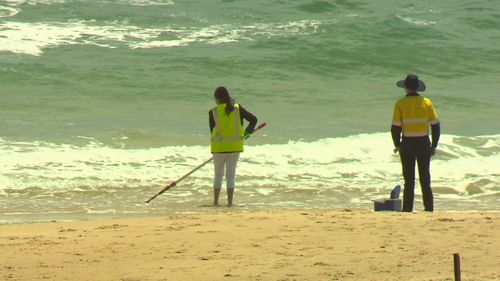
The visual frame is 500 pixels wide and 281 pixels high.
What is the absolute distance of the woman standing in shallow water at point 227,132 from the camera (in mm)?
12875

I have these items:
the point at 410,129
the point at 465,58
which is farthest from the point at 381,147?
the point at 465,58

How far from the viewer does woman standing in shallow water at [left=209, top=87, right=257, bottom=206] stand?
1288 centimetres

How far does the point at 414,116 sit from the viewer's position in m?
11.1

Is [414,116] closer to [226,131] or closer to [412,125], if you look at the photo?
[412,125]

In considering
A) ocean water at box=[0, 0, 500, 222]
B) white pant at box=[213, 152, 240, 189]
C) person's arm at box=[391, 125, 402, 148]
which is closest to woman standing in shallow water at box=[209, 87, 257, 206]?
white pant at box=[213, 152, 240, 189]

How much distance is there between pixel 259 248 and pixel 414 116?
2.87m

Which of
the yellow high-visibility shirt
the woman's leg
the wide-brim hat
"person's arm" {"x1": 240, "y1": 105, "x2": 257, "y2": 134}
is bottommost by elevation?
the woman's leg

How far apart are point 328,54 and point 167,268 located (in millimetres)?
21911

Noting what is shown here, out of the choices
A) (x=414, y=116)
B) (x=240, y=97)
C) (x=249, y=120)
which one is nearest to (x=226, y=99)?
(x=249, y=120)

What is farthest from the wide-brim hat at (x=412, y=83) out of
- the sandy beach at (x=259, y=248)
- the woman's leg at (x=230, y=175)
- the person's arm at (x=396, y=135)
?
the woman's leg at (x=230, y=175)

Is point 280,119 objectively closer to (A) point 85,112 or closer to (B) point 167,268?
(A) point 85,112

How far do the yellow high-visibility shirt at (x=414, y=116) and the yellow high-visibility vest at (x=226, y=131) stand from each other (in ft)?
7.71

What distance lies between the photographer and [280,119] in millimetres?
21109

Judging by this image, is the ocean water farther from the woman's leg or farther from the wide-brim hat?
the wide-brim hat
